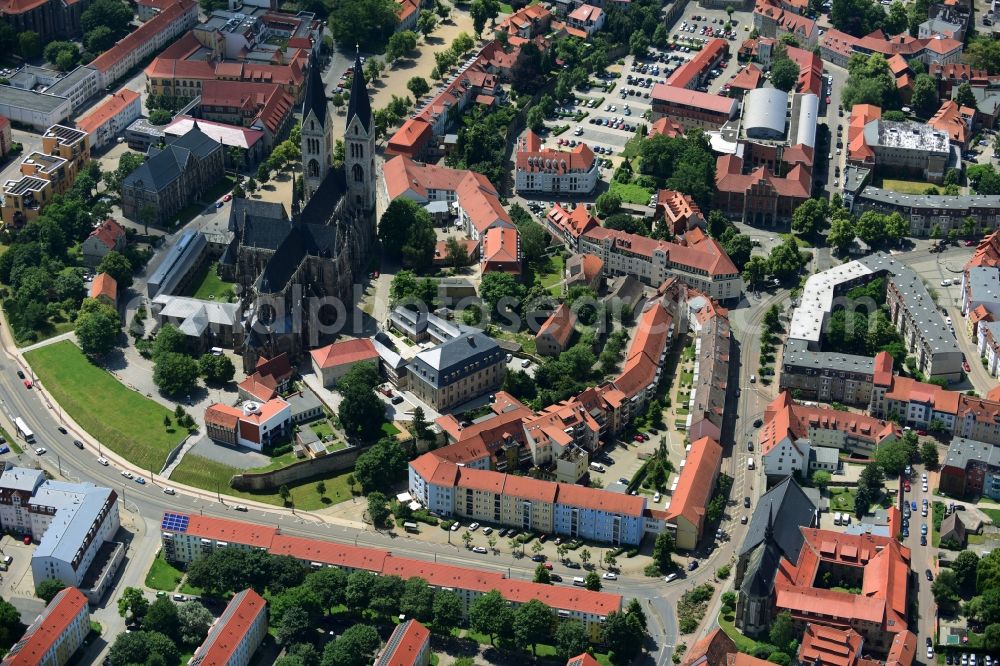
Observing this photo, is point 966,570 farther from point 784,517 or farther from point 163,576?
point 163,576

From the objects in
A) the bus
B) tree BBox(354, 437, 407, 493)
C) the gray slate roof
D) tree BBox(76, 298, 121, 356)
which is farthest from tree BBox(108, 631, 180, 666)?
the gray slate roof

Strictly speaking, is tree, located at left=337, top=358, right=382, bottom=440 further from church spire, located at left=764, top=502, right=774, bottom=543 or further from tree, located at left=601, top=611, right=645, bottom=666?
church spire, located at left=764, top=502, right=774, bottom=543

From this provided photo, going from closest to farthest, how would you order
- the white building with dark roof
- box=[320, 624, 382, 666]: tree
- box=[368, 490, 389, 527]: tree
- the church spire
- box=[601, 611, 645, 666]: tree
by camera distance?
1. box=[320, 624, 382, 666]: tree
2. box=[601, 611, 645, 666]: tree
3. the white building with dark roof
4. the church spire
5. box=[368, 490, 389, 527]: tree

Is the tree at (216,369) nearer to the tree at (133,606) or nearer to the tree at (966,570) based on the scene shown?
the tree at (133,606)

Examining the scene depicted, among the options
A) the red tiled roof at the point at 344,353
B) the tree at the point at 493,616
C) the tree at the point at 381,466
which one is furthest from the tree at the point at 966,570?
the red tiled roof at the point at 344,353

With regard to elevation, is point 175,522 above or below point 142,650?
above

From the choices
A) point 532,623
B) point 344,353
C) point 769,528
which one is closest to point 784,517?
point 769,528

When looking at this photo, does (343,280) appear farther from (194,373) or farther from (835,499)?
(835,499)

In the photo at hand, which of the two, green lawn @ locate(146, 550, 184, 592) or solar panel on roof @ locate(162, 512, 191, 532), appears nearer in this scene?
green lawn @ locate(146, 550, 184, 592)
